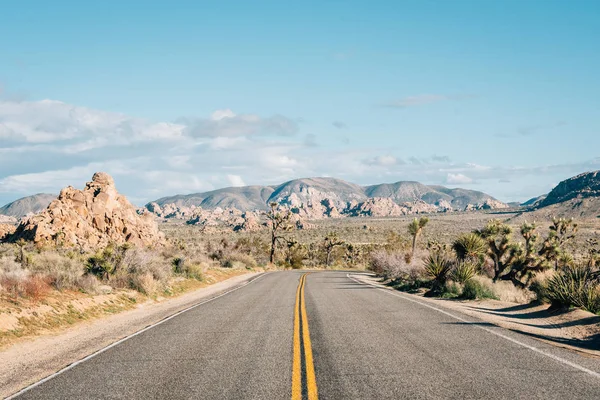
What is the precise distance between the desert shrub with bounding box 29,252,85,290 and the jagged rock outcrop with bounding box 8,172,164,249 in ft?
30.4

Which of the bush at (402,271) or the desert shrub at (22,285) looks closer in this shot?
the desert shrub at (22,285)

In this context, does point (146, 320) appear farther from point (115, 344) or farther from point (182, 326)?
point (115, 344)

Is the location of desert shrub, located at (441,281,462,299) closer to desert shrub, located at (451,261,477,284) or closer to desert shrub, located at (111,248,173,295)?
desert shrub, located at (451,261,477,284)

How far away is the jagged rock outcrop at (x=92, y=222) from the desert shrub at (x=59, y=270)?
9.25 m

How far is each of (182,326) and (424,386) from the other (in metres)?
7.52

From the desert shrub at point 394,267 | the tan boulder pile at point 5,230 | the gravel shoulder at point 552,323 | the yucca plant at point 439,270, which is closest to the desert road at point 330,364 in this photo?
the gravel shoulder at point 552,323

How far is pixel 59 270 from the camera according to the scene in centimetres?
1736

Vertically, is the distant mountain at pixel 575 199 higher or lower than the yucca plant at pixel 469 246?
higher

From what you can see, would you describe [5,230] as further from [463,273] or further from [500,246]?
[500,246]

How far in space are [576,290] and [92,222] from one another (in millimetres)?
29643

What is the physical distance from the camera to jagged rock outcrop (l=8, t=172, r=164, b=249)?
96.2 feet

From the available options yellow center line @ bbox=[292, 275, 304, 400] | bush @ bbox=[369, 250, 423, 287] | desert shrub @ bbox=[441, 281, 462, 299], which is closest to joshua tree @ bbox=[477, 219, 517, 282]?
bush @ bbox=[369, 250, 423, 287]

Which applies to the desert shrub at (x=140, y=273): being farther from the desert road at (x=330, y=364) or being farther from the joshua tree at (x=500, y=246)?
the joshua tree at (x=500, y=246)

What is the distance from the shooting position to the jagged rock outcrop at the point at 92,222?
2931 centimetres
